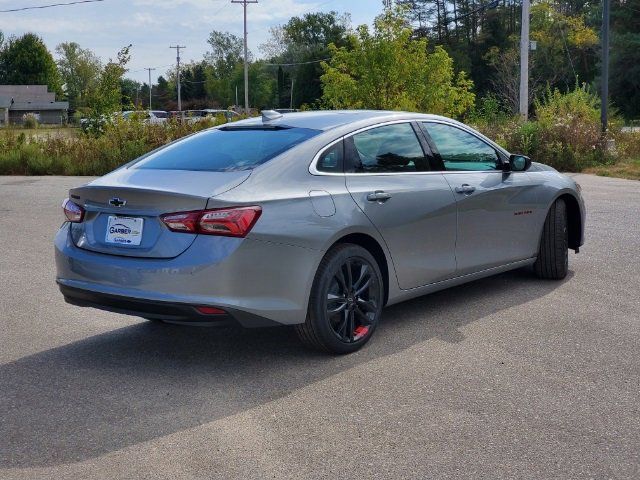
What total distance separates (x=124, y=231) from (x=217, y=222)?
2.11 feet

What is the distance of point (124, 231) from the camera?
5121mm

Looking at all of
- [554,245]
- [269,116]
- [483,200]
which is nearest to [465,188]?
[483,200]

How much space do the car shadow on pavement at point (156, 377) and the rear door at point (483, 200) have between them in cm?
46

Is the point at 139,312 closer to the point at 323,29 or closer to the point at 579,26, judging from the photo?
the point at 579,26

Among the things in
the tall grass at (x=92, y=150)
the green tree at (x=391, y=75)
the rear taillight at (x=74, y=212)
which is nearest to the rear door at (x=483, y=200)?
the rear taillight at (x=74, y=212)

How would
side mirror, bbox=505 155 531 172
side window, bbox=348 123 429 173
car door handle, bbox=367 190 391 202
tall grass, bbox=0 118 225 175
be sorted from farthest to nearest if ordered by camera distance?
tall grass, bbox=0 118 225 175
side mirror, bbox=505 155 531 172
side window, bbox=348 123 429 173
car door handle, bbox=367 190 391 202

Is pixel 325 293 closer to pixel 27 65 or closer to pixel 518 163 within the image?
pixel 518 163

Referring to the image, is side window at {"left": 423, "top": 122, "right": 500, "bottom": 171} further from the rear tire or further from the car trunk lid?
the car trunk lid

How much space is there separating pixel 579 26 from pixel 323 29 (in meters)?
51.0

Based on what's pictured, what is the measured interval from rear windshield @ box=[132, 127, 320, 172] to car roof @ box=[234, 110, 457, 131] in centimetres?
12

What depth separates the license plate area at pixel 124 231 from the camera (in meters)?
5.05

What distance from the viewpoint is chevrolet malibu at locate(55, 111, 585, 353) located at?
16.1ft

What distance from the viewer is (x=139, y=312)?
5.02 m

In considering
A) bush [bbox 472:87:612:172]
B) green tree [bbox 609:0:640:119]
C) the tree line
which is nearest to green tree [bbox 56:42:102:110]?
the tree line
